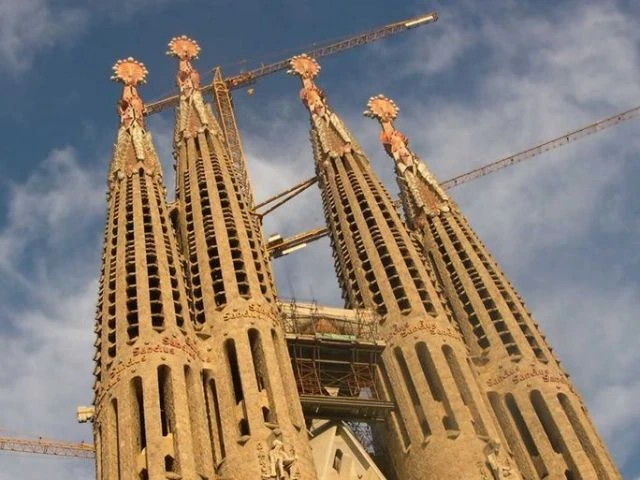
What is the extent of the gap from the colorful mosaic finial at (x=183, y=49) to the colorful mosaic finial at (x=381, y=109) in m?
12.5

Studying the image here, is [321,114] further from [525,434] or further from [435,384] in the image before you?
[525,434]

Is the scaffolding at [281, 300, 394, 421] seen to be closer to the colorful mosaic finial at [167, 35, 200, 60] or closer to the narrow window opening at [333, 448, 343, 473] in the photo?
the narrow window opening at [333, 448, 343, 473]

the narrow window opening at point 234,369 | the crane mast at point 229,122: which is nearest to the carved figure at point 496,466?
Result: the narrow window opening at point 234,369

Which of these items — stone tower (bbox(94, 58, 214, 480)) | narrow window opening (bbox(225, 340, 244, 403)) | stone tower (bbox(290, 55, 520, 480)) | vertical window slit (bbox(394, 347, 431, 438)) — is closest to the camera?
stone tower (bbox(94, 58, 214, 480))

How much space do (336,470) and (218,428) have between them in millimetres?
7109

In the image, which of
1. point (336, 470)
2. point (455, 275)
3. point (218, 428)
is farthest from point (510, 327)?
point (218, 428)

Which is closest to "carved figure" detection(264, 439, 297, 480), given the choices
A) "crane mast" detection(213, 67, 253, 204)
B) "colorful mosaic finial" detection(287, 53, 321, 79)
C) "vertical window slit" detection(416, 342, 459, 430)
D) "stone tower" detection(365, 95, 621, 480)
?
"vertical window slit" detection(416, 342, 459, 430)

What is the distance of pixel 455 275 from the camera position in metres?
52.8

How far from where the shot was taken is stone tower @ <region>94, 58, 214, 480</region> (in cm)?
3672

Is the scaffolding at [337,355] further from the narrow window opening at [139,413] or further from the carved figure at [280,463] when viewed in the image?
the narrow window opening at [139,413]

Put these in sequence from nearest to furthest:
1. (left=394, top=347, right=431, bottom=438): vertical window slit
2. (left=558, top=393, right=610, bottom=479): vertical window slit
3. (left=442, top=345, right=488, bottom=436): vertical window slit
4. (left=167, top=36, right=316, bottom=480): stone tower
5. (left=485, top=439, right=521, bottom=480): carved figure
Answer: (left=167, top=36, right=316, bottom=480): stone tower
(left=485, top=439, right=521, bottom=480): carved figure
(left=558, top=393, right=610, bottom=479): vertical window slit
(left=442, top=345, right=488, bottom=436): vertical window slit
(left=394, top=347, right=431, bottom=438): vertical window slit

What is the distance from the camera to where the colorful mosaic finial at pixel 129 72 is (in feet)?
211

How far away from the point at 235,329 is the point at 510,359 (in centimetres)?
1278

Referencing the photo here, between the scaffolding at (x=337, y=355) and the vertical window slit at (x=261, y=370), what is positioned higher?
the scaffolding at (x=337, y=355)
